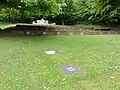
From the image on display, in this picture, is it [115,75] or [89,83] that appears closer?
[89,83]

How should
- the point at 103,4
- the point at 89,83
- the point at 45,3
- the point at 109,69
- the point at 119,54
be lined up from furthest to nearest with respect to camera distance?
the point at 103,4 → the point at 45,3 → the point at 119,54 → the point at 109,69 → the point at 89,83

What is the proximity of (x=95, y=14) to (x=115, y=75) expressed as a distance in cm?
1099

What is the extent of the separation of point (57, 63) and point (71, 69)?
744mm

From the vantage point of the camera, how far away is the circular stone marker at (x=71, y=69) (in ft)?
28.5

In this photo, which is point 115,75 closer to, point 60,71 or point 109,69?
point 109,69

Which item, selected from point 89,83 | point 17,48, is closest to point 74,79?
point 89,83

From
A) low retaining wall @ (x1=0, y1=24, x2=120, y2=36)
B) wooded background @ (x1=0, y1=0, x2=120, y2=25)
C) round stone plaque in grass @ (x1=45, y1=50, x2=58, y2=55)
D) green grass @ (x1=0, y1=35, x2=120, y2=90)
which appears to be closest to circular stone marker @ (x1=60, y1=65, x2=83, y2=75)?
green grass @ (x1=0, y1=35, x2=120, y2=90)

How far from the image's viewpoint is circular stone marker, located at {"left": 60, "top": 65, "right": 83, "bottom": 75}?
28.5 ft

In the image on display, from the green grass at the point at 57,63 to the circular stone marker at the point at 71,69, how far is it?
169 millimetres

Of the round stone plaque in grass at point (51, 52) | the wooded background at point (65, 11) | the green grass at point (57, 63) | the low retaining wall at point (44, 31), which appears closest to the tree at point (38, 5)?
the wooded background at point (65, 11)

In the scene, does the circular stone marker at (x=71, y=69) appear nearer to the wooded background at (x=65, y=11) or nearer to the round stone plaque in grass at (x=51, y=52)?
the round stone plaque in grass at (x=51, y=52)

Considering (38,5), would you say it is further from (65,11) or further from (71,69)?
(65,11)

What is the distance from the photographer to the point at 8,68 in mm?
8984

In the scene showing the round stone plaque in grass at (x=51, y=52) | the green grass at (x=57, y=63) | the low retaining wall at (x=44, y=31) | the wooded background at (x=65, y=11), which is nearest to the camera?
the green grass at (x=57, y=63)
